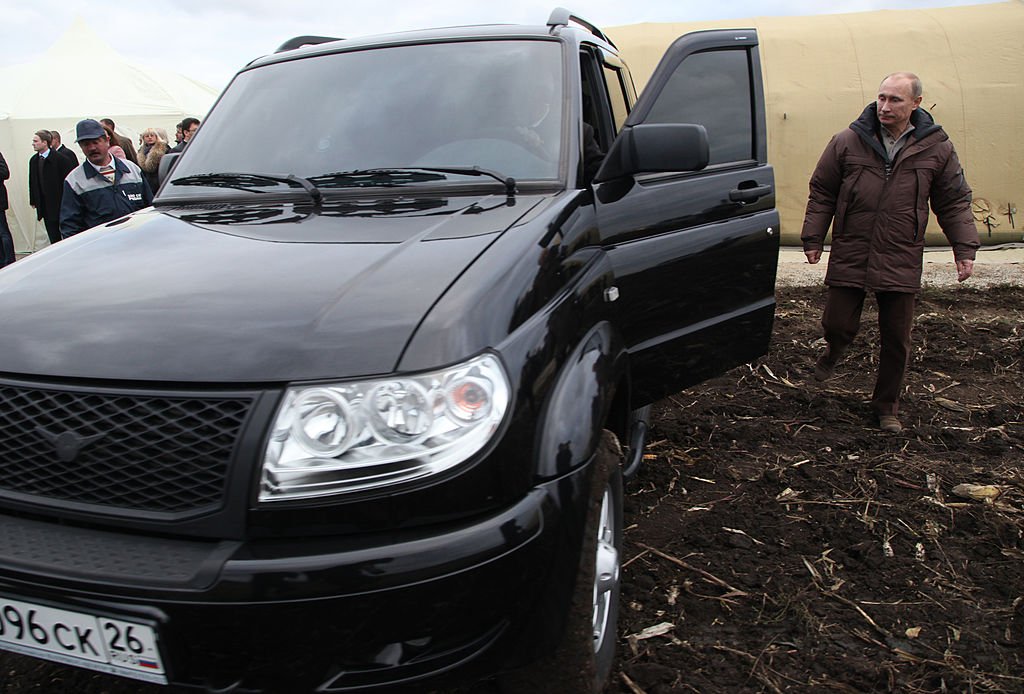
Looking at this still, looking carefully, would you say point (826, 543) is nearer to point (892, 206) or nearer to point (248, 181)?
point (892, 206)

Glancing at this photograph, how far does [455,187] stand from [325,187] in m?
0.46

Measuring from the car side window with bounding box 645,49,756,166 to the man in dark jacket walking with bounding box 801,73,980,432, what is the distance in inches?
37.9

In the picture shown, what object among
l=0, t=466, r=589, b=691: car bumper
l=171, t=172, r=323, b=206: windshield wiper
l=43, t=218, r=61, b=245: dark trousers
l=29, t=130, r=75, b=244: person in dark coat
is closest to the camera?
l=0, t=466, r=589, b=691: car bumper

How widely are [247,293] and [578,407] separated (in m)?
0.85

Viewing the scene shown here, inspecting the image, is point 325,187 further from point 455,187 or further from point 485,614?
point 485,614

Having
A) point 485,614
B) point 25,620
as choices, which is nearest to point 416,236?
point 485,614

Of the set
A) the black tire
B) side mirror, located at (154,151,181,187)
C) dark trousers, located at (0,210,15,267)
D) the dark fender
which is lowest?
dark trousers, located at (0,210,15,267)

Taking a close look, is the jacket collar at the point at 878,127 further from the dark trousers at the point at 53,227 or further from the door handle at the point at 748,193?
the dark trousers at the point at 53,227

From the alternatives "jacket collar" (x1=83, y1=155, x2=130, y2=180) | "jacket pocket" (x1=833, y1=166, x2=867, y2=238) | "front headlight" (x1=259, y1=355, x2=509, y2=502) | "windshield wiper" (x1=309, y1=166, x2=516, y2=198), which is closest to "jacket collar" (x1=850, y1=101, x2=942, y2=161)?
"jacket pocket" (x1=833, y1=166, x2=867, y2=238)

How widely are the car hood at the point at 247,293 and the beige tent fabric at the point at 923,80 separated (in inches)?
444

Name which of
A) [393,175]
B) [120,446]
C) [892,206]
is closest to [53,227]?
[393,175]

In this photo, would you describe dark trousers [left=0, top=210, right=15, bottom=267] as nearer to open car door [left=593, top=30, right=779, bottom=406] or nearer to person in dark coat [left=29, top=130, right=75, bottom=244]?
person in dark coat [left=29, top=130, right=75, bottom=244]

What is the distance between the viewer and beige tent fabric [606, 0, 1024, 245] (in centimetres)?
1200

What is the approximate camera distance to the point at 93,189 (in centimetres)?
646
